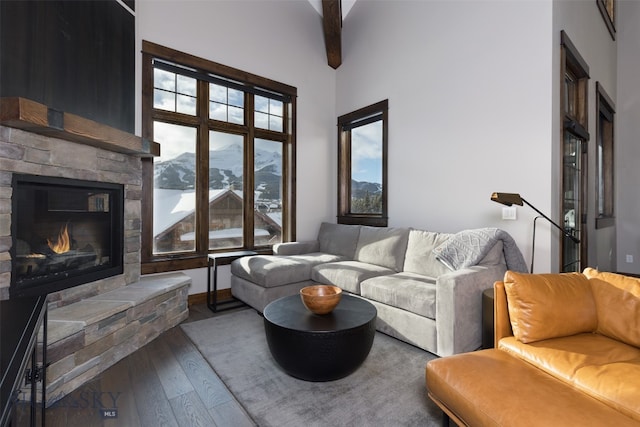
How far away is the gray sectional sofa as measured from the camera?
2.27m

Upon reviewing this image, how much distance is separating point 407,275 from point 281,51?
346 centimetres

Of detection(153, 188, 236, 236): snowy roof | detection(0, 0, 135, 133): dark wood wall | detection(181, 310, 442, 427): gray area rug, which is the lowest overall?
detection(181, 310, 442, 427): gray area rug

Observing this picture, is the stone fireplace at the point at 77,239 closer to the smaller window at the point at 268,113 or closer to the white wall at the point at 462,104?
the smaller window at the point at 268,113

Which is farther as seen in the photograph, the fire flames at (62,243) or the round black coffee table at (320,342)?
the fire flames at (62,243)

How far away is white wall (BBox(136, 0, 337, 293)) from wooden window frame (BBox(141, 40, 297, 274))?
9 centimetres

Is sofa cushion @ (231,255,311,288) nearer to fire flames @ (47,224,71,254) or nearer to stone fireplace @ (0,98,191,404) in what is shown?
stone fireplace @ (0,98,191,404)

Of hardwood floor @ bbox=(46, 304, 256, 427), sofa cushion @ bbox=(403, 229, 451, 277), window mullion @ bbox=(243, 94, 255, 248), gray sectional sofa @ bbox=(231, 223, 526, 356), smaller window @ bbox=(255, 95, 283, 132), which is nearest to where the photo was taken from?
hardwood floor @ bbox=(46, 304, 256, 427)

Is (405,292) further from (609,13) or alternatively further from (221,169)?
(609,13)

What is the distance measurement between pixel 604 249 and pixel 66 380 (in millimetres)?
5922

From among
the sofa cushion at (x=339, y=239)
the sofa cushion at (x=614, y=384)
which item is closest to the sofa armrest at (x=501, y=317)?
the sofa cushion at (x=614, y=384)

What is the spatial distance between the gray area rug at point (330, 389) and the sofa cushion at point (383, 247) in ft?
3.19

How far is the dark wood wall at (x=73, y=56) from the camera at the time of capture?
6.73ft

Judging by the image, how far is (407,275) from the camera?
305 centimetres

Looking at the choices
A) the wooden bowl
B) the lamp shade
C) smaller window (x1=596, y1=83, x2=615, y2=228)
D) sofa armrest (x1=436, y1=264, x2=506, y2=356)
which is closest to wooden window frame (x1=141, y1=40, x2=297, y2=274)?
the wooden bowl
